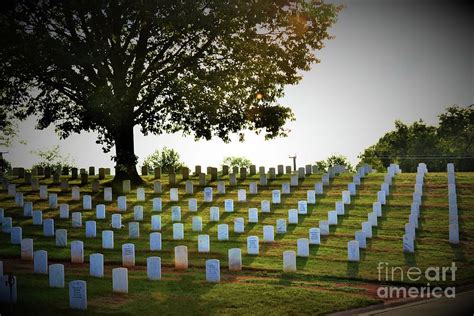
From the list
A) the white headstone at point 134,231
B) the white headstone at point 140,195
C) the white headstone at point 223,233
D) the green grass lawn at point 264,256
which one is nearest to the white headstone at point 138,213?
the green grass lawn at point 264,256

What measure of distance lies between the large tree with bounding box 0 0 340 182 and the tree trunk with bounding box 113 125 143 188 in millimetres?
55

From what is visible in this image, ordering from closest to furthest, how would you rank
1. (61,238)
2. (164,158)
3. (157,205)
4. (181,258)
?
(181,258)
(61,238)
(157,205)
(164,158)

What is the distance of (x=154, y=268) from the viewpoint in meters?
18.0

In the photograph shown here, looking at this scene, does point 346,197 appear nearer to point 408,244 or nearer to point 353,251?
point 408,244

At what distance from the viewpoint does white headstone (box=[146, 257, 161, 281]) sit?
706 inches

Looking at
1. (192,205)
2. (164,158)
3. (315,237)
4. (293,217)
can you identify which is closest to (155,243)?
(315,237)

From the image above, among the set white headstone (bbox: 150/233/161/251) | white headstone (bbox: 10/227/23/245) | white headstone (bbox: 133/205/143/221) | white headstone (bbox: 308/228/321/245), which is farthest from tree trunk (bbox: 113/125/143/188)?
white headstone (bbox: 308/228/321/245)

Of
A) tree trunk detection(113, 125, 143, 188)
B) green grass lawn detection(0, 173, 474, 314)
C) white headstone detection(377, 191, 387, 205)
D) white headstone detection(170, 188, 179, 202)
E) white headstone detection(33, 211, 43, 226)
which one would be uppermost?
tree trunk detection(113, 125, 143, 188)

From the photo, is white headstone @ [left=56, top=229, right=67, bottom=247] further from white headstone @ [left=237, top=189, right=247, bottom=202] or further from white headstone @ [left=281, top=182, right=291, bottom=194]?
white headstone @ [left=281, top=182, right=291, bottom=194]

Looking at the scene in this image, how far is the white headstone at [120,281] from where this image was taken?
53.8 ft

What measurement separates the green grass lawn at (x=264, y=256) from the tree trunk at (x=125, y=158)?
6.16 ft

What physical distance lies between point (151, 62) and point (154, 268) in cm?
1836

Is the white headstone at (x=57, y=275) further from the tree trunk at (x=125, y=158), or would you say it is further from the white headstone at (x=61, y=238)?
the tree trunk at (x=125, y=158)

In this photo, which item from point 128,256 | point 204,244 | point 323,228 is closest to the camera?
point 128,256
